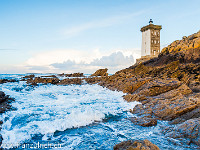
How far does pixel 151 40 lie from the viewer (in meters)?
38.1

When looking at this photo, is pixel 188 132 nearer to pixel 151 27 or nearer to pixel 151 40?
pixel 151 40

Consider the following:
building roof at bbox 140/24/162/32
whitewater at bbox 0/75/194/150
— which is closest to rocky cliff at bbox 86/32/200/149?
whitewater at bbox 0/75/194/150

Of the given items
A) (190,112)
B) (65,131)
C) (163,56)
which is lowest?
(65,131)

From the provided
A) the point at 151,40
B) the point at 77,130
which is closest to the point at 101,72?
the point at 151,40

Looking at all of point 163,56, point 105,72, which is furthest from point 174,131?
point 105,72

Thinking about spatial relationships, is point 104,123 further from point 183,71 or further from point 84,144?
point 183,71

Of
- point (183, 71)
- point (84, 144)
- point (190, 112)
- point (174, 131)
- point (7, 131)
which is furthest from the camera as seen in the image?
point (183, 71)

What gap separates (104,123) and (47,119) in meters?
2.54

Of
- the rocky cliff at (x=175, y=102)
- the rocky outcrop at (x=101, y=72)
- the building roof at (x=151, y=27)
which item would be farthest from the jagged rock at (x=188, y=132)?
the building roof at (x=151, y=27)

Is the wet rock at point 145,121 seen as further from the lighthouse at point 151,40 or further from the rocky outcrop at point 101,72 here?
the lighthouse at point 151,40

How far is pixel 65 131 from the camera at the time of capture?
18.1 ft

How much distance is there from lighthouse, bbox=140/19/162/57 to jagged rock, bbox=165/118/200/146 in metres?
34.8

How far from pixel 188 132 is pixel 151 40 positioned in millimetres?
36832

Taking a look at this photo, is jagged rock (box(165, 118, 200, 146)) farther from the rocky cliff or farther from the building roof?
the building roof
